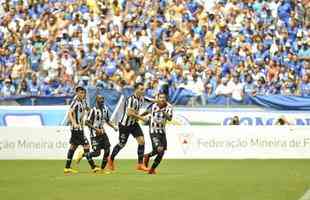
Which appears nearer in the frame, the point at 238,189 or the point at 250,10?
the point at 238,189

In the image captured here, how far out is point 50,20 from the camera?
111ft

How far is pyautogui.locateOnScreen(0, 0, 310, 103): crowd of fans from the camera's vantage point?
98.0 feet

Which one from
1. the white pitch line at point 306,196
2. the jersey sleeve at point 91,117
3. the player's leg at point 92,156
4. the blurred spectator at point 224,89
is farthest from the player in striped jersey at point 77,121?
the blurred spectator at point 224,89

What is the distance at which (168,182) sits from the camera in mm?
17312

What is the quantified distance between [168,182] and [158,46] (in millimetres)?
15212

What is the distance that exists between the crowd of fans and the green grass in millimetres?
5778

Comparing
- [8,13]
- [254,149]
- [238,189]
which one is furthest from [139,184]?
[8,13]

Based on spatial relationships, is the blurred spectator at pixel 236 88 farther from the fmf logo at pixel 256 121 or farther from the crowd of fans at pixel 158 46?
the fmf logo at pixel 256 121

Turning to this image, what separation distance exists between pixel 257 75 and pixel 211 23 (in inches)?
150

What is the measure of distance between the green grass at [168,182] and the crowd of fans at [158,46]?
578cm

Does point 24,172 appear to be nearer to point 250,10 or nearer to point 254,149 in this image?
point 254,149

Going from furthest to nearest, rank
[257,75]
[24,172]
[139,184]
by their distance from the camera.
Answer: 1. [257,75]
2. [24,172]
3. [139,184]

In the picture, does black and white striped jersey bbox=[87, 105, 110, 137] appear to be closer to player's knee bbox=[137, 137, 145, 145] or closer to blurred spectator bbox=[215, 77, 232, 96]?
player's knee bbox=[137, 137, 145, 145]

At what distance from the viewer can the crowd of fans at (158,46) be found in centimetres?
2986
